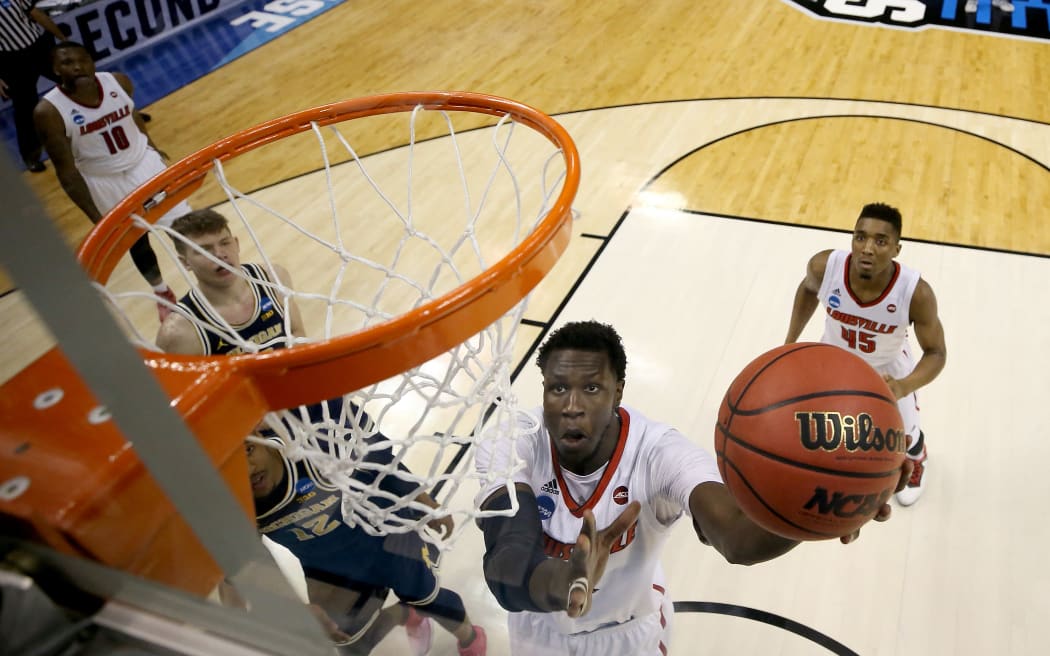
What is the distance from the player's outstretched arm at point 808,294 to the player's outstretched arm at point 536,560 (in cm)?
144

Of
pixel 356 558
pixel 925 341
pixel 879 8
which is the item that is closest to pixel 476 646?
pixel 356 558

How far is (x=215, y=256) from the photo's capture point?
2.57 meters

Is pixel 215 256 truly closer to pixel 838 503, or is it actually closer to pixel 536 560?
pixel 536 560

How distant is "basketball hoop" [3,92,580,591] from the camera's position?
2.38ft

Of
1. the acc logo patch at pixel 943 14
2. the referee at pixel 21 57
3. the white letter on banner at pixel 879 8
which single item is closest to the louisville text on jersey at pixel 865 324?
the referee at pixel 21 57

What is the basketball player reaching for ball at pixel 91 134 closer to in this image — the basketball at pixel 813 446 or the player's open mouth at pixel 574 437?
the player's open mouth at pixel 574 437

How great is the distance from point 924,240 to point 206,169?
12.2 ft

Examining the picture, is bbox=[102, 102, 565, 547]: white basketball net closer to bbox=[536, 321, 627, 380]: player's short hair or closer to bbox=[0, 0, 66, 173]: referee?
bbox=[536, 321, 627, 380]: player's short hair

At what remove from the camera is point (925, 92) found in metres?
5.94

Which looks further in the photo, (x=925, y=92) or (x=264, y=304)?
(x=925, y=92)

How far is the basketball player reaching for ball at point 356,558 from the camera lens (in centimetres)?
185

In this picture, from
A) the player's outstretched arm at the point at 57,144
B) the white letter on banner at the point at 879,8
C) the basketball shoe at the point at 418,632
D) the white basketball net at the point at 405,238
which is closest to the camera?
the basketball shoe at the point at 418,632

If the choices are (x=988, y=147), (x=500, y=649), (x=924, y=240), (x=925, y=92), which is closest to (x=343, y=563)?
(x=500, y=649)

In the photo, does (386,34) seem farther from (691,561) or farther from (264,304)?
(691,561)
